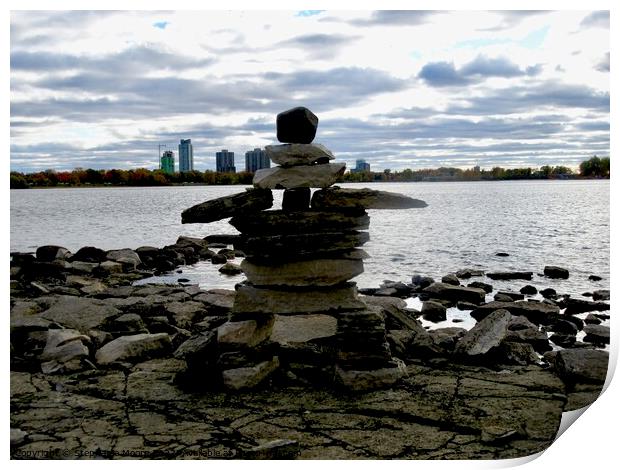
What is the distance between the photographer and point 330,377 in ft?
22.8

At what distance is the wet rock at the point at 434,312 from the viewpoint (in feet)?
39.5

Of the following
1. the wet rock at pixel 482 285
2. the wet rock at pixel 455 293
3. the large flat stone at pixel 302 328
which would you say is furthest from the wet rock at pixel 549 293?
the large flat stone at pixel 302 328

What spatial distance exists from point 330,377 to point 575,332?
218 inches

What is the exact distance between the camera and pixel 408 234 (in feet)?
94.7

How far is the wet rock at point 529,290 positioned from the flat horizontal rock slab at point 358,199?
9.24 m

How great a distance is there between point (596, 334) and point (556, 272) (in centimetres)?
642

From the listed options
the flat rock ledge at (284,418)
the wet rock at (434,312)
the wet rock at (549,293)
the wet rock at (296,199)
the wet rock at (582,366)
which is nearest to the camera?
the flat rock ledge at (284,418)

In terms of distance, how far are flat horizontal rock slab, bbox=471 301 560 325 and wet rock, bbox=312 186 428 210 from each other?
5898 millimetres

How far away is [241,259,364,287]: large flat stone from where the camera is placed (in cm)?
672

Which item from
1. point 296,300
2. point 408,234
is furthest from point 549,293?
point 408,234

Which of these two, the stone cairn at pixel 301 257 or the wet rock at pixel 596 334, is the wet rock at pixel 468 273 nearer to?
the wet rock at pixel 596 334

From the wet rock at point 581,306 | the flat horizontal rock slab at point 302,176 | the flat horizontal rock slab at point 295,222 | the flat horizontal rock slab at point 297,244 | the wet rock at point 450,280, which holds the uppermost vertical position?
the flat horizontal rock slab at point 302,176

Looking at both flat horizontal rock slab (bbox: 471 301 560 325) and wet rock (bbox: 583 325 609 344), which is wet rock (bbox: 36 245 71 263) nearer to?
flat horizontal rock slab (bbox: 471 301 560 325)

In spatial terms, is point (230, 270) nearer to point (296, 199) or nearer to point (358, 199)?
point (296, 199)
